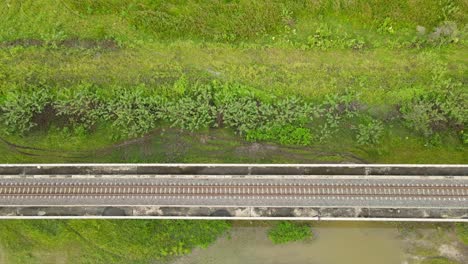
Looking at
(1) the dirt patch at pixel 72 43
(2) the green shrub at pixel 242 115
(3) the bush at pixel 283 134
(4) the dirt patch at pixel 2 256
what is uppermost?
(1) the dirt patch at pixel 72 43

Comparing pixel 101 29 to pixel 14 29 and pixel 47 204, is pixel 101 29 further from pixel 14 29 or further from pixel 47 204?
pixel 47 204

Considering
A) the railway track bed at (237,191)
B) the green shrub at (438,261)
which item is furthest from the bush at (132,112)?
the green shrub at (438,261)

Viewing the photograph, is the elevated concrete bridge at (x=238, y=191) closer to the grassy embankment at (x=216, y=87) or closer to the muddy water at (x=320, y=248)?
the grassy embankment at (x=216, y=87)

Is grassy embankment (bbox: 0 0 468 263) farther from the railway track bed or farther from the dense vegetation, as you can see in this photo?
the railway track bed

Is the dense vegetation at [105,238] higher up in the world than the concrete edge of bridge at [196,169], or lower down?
lower down

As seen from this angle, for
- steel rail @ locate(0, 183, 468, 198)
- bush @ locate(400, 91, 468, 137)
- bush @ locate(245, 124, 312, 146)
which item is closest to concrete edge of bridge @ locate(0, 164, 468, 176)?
steel rail @ locate(0, 183, 468, 198)
